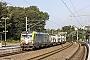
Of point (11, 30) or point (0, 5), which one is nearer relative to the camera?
point (0, 5)

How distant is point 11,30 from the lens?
325 ft

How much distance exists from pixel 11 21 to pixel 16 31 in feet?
16.5

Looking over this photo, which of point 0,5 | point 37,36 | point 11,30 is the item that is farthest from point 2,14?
point 37,36

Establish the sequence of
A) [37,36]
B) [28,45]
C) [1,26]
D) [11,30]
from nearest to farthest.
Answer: [28,45], [37,36], [1,26], [11,30]

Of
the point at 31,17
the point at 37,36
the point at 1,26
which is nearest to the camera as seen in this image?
the point at 37,36

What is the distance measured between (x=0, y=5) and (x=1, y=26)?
9940 millimetres

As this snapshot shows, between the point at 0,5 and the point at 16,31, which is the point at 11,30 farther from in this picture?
the point at 0,5

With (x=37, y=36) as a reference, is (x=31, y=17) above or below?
above

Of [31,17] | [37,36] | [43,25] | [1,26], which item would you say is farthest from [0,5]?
[37,36]

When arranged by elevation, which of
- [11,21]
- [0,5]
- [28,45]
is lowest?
[28,45]

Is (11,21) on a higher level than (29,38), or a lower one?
higher

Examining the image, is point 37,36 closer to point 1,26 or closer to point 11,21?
point 1,26

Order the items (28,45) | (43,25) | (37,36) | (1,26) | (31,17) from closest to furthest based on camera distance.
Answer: (28,45) → (37,36) → (1,26) → (31,17) → (43,25)

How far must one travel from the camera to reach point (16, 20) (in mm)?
103125
